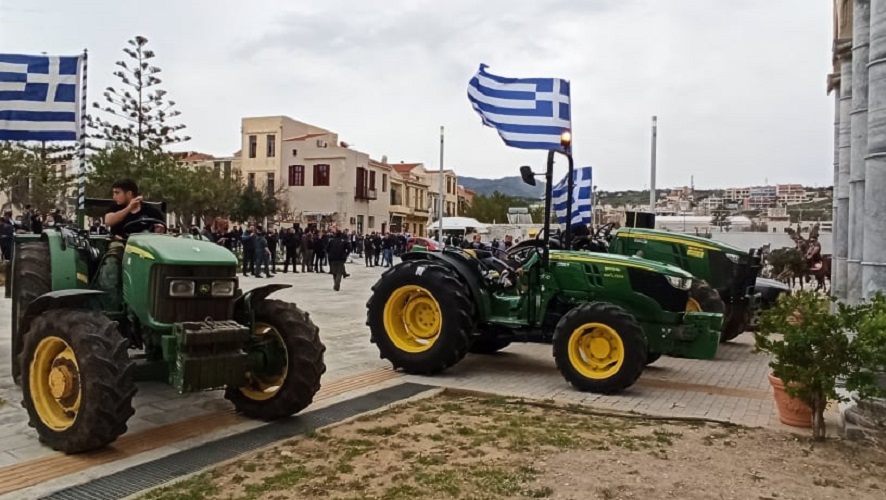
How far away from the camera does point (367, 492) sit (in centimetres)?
441

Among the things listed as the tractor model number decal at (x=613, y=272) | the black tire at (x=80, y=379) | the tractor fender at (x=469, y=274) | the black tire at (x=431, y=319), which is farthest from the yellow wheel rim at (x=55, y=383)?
the tractor model number decal at (x=613, y=272)

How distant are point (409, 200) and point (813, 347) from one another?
66445 millimetres

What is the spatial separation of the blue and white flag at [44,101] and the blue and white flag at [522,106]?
657cm

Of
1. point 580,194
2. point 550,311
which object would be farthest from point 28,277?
point 580,194

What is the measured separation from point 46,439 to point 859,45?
23.9 feet

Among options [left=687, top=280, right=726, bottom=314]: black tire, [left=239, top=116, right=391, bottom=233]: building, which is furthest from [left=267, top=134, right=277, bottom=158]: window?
[left=687, top=280, right=726, bottom=314]: black tire

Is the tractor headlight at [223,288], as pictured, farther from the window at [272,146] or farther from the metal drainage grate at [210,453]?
the window at [272,146]

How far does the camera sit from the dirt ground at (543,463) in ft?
14.5

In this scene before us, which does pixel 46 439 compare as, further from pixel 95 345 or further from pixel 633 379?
pixel 633 379

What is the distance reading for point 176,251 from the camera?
5.55 metres

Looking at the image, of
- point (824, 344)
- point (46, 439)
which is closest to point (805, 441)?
point (824, 344)

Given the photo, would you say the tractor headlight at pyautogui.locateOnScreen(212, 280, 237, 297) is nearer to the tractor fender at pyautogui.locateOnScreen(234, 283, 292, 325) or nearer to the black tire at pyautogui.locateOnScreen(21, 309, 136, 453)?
the tractor fender at pyautogui.locateOnScreen(234, 283, 292, 325)

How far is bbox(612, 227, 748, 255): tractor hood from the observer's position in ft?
35.9

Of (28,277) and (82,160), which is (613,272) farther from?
(82,160)
